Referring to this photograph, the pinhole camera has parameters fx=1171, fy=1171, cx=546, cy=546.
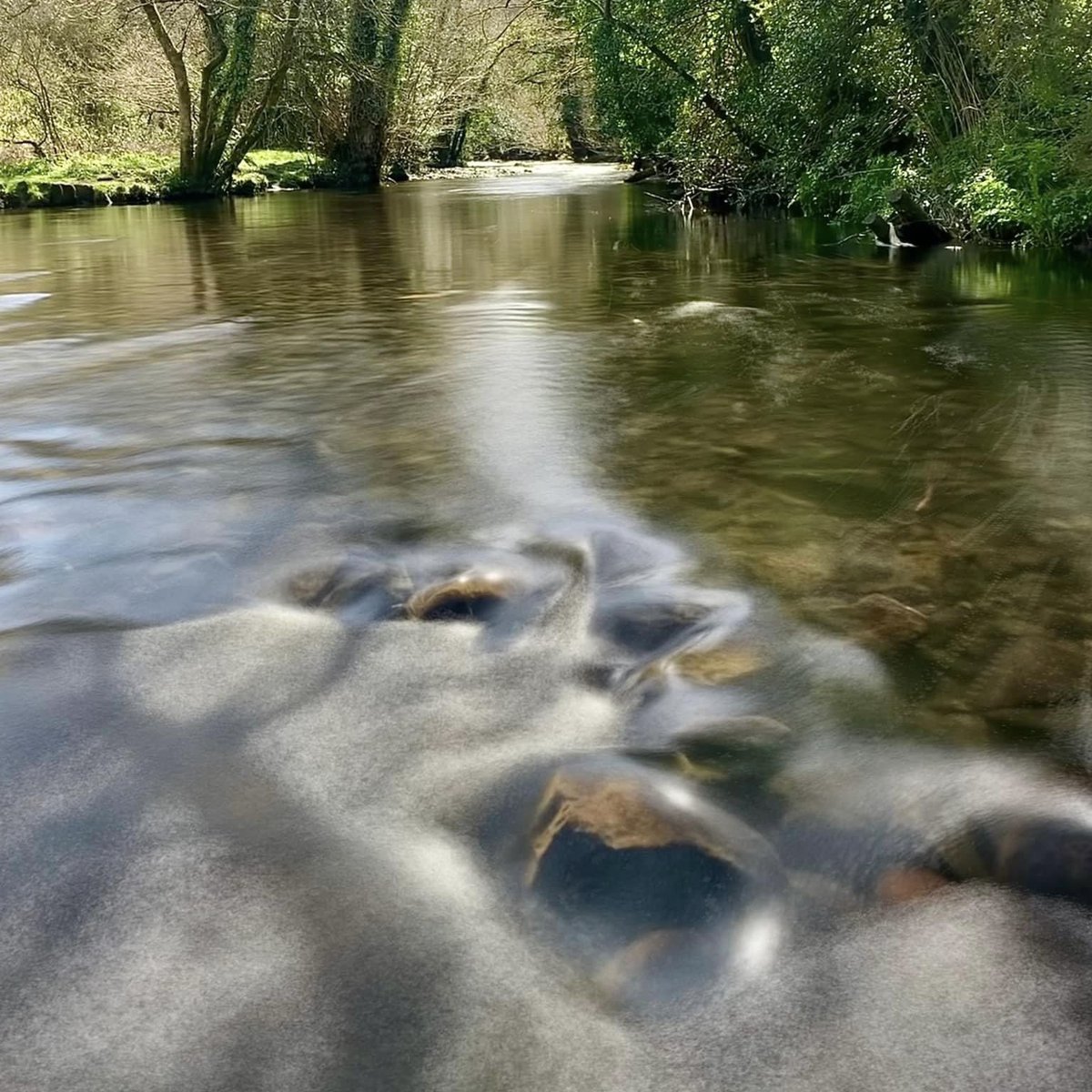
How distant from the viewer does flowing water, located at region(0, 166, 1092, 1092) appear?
176 centimetres

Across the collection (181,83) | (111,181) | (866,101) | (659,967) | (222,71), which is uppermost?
(222,71)

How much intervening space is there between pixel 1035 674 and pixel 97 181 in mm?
26001

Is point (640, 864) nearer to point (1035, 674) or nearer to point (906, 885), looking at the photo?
point (906, 885)

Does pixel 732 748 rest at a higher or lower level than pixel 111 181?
lower

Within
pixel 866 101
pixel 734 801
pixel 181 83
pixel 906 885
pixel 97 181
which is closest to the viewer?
pixel 906 885

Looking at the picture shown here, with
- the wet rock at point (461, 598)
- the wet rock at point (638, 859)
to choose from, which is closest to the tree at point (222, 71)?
the wet rock at point (461, 598)

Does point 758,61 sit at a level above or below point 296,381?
above

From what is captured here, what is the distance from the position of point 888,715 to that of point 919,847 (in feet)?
1.76

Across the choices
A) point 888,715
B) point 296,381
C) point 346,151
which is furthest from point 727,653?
point 346,151

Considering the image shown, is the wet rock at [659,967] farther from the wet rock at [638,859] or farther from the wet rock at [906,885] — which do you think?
the wet rock at [906,885]

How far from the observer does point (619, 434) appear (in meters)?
5.34

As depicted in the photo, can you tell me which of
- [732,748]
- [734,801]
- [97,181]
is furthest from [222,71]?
[734,801]

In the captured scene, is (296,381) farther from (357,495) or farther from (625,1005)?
(625,1005)

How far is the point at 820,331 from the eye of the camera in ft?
25.8
